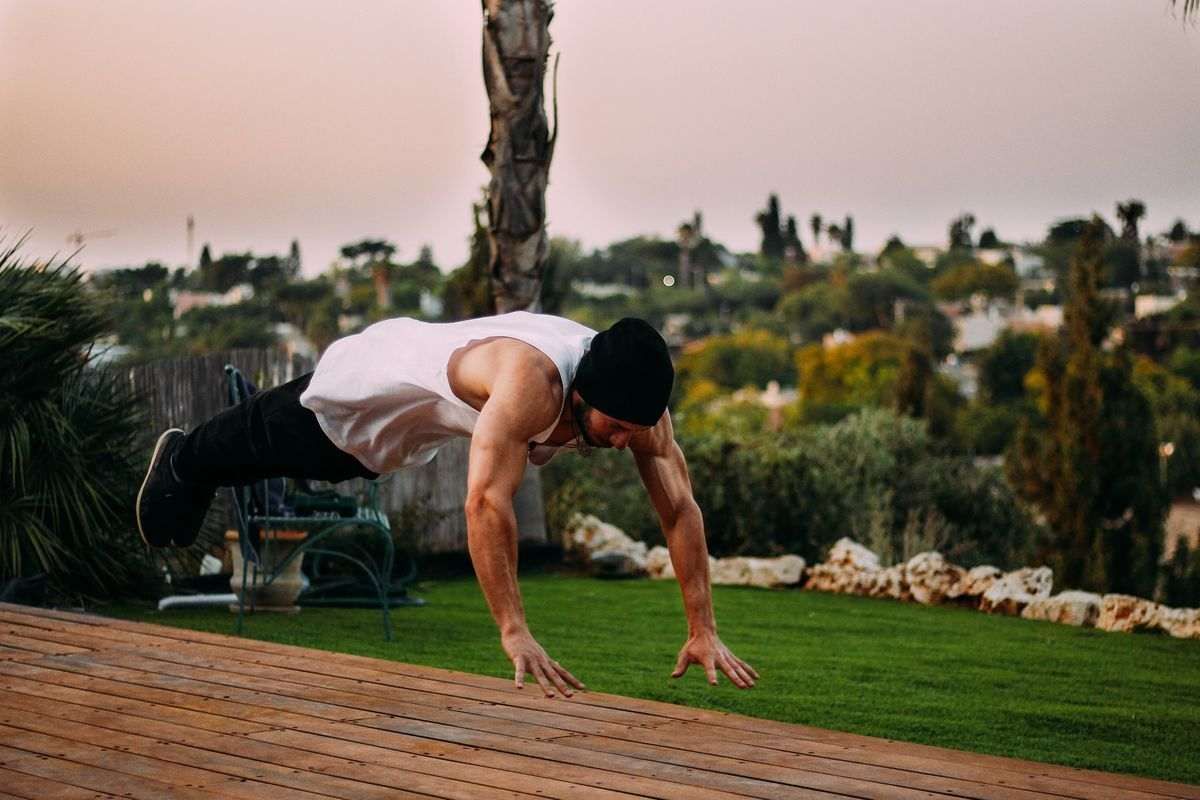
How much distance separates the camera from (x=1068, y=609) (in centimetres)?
909

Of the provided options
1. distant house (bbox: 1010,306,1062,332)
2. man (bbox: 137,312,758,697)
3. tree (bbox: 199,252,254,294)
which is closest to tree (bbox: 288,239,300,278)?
tree (bbox: 199,252,254,294)

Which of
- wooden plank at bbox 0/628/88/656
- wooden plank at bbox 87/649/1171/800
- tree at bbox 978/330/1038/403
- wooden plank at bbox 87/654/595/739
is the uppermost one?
tree at bbox 978/330/1038/403

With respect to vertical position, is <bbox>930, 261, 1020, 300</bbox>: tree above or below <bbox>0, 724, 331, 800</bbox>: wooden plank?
above

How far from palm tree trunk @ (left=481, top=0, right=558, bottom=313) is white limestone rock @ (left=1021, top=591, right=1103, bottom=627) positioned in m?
4.05

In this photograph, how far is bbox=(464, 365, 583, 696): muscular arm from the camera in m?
3.67

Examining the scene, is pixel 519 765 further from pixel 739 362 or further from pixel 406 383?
pixel 739 362

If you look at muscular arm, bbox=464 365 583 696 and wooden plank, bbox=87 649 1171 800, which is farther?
muscular arm, bbox=464 365 583 696

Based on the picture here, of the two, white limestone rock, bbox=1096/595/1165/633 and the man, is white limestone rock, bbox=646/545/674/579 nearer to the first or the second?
white limestone rock, bbox=1096/595/1165/633

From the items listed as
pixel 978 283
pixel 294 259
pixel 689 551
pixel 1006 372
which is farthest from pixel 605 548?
pixel 978 283

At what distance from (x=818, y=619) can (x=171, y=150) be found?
77.1ft

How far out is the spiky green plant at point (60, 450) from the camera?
8047 millimetres

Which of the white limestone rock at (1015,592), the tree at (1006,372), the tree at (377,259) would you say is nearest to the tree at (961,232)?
the tree at (377,259)

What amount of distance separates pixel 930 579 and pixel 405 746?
667 cm

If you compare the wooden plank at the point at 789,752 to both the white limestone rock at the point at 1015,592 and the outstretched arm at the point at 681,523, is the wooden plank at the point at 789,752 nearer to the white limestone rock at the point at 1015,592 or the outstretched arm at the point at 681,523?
the outstretched arm at the point at 681,523
